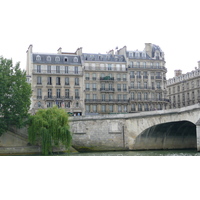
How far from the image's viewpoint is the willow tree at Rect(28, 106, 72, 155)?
4397 cm

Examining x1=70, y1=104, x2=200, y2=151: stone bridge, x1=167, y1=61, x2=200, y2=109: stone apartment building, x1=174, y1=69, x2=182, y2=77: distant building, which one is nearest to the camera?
x1=70, y1=104, x2=200, y2=151: stone bridge

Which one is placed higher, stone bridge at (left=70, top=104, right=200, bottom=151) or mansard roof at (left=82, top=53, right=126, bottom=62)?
mansard roof at (left=82, top=53, right=126, bottom=62)

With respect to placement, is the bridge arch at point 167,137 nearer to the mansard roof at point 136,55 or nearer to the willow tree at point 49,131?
the willow tree at point 49,131

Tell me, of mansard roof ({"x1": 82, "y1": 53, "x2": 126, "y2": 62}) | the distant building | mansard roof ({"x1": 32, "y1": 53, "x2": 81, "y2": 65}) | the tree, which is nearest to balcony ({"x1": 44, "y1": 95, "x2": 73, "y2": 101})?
mansard roof ({"x1": 32, "y1": 53, "x2": 81, "y2": 65})

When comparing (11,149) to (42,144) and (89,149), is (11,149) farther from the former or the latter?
(89,149)

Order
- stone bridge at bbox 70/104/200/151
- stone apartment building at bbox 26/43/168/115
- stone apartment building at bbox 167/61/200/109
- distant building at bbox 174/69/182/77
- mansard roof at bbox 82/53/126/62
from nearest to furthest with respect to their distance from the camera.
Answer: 1. stone bridge at bbox 70/104/200/151
2. stone apartment building at bbox 26/43/168/115
3. mansard roof at bbox 82/53/126/62
4. stone apartment building at bbox 167/61/200/109
5. distant building at bbox 174/69/182/77

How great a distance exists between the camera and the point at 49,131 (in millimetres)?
44312

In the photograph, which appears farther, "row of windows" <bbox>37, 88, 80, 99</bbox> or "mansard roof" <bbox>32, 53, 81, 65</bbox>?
"mansard roof" <bbox>32, 53, 81, 65</bbox>

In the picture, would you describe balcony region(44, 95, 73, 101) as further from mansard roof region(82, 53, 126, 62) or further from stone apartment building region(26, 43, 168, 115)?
mansard roof region(82, 53, 126, 62)

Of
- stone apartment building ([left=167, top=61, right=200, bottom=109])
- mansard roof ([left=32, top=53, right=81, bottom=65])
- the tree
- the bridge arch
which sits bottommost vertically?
the bridge arch

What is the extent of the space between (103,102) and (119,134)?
1875cm

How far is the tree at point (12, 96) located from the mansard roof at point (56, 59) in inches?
772

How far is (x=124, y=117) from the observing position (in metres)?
51.6

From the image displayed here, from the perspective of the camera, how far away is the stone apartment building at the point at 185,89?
3339 inches
